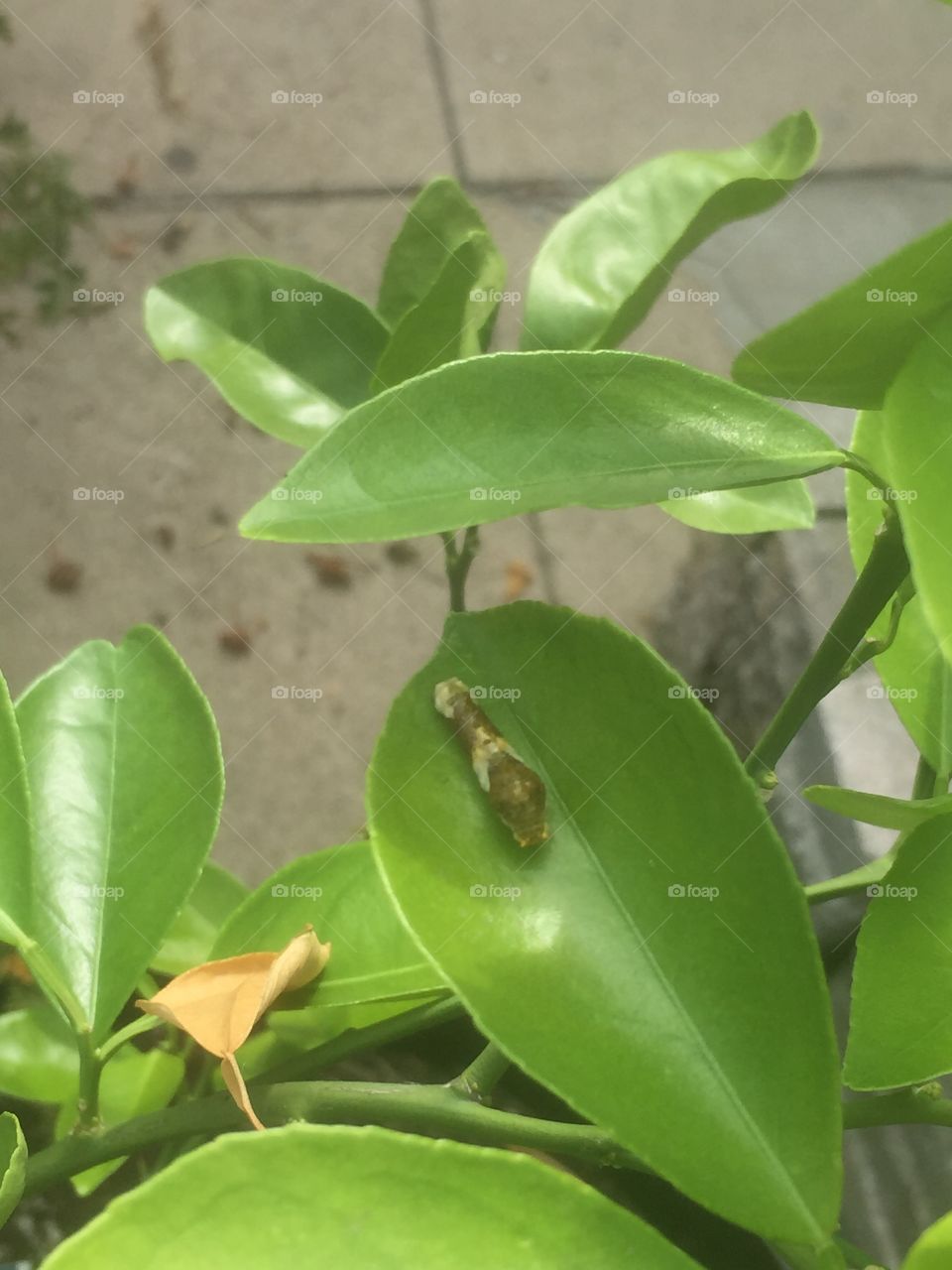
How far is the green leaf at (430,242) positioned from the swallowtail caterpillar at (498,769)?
234 mm

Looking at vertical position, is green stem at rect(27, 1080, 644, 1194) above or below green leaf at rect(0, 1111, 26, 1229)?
below

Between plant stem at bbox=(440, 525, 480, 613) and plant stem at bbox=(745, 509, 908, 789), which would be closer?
plant stem at bbox=(745, 509, 908, 789)

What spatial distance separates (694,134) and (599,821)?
1256mm

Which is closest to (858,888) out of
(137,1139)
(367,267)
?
(137,1139)

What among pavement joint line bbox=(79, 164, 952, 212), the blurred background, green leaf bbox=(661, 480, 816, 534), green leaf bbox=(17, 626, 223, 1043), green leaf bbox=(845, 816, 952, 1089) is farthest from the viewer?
pavement joint line bbox=(79, 164, 952, 212)

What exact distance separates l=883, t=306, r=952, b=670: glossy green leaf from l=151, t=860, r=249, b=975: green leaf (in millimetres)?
415

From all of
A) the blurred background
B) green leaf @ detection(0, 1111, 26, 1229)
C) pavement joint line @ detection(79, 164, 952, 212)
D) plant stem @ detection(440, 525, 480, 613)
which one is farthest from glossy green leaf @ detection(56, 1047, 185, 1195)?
pavement joint line @ detection(79, 164, 952, 212)

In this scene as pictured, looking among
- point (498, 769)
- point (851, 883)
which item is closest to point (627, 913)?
point (498, 769)

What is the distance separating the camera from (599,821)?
12.9 inches

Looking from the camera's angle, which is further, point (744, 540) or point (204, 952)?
point (744, 540)

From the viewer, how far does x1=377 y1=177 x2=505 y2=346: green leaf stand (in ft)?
1.71

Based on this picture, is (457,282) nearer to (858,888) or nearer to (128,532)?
(858,888)

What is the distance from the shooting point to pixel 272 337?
0.58 metres

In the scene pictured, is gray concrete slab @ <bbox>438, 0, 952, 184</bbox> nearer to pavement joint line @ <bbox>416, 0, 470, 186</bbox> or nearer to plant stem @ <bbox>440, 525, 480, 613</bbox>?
pavement joint line @ <bbox>416, 0, 470, 186</bbox>
